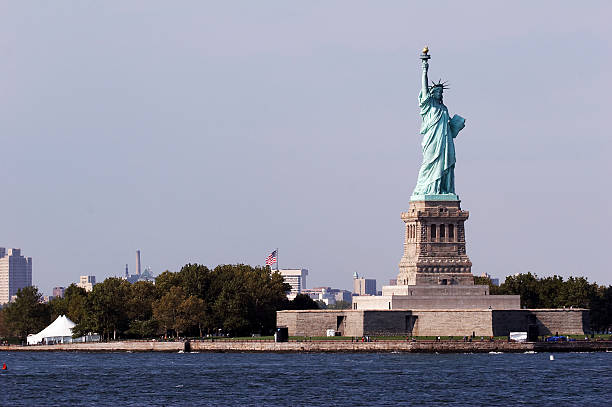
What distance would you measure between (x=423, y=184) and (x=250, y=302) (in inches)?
931

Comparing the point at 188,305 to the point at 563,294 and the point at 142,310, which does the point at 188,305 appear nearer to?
the point at 142,310

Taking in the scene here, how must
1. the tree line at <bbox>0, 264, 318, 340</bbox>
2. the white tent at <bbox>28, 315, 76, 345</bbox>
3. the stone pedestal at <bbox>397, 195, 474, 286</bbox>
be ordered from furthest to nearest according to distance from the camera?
the white tent at <bbox>28, 315, 76, 345</bbox> < the tree line at <bbox>0, 264, 318, 340</bbox> < the stone pedestal at <bbox>397, 195, 474, 286</bbox>

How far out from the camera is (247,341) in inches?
4993

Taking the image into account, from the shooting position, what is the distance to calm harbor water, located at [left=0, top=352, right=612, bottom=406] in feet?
281

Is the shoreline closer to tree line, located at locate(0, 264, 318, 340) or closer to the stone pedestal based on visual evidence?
tree line, located at locate(0, 264, 318, 340)

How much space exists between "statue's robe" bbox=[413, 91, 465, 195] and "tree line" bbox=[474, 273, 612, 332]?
62.2ft

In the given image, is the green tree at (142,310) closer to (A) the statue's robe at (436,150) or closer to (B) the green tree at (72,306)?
(B) the green tree at (72,306)

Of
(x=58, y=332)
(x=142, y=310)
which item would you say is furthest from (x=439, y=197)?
(x=58, y=332)

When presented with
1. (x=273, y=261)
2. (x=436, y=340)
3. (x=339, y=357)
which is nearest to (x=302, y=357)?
(x=339, y=357)

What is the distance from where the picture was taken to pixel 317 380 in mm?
96375

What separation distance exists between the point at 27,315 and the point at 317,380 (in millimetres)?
70838

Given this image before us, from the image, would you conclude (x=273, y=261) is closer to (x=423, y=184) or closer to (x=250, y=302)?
(x=250, y=302)

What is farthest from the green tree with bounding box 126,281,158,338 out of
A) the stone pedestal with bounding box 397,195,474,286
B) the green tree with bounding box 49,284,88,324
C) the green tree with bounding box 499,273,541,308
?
the green tree with bounding box 499,273,541,308

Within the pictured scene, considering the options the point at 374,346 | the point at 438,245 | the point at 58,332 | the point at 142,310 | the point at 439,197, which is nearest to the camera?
the point at 374,346
